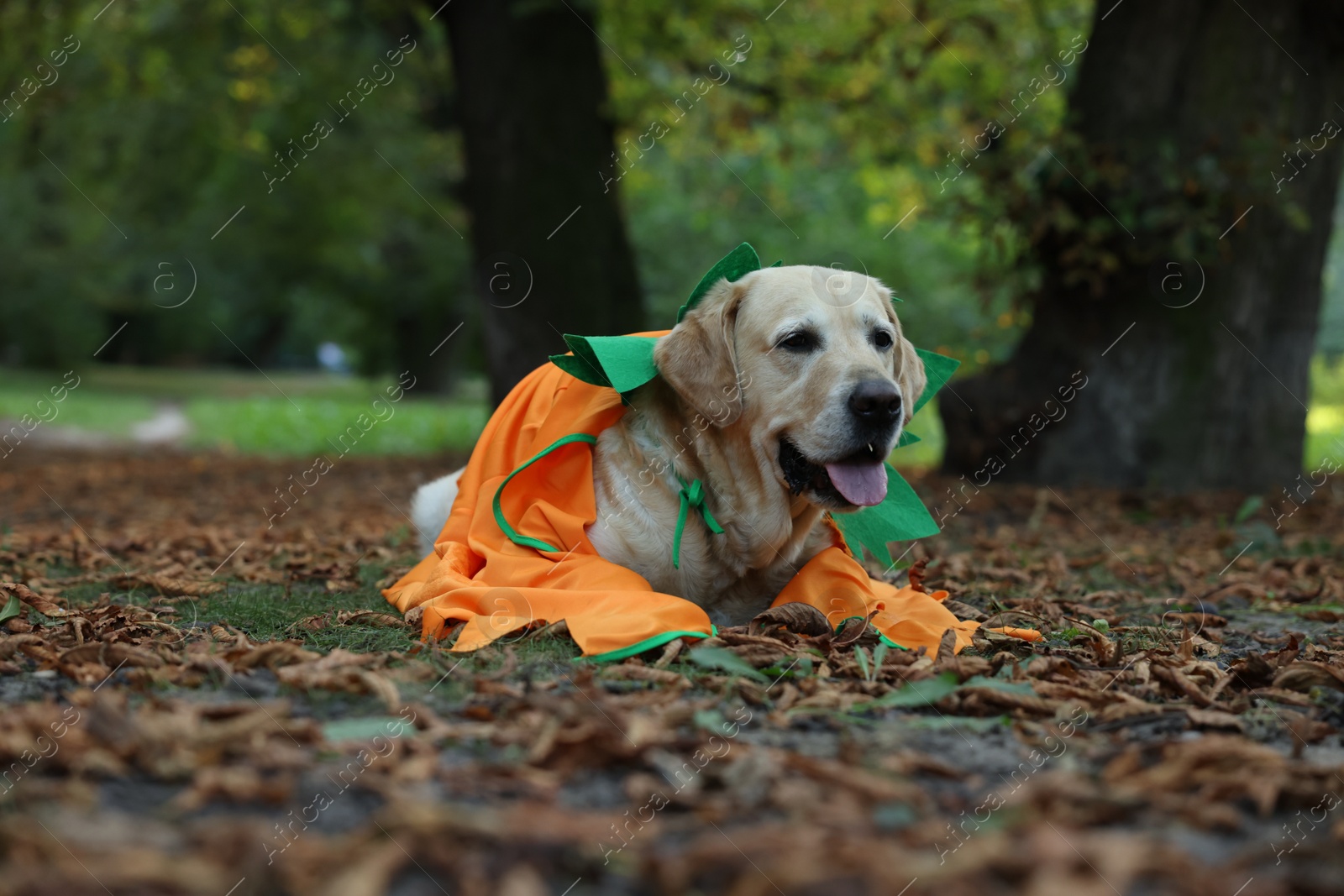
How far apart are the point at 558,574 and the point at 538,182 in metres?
6.61

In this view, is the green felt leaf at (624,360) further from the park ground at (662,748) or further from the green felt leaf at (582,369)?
the park ground at (662,748)

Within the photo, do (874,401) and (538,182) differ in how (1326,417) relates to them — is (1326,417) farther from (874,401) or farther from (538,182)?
(874,401)

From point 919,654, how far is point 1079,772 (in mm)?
1044

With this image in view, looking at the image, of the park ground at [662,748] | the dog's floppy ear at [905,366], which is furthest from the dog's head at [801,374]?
the park ground at [662,748]

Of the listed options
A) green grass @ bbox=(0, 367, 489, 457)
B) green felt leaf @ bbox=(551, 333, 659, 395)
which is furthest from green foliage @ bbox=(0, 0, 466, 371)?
green felt leaf @ bbox=(551, 333, 659, 395)

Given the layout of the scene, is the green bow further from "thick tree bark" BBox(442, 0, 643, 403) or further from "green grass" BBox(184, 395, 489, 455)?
"green grass" BBox(184, 395, 489, 455)

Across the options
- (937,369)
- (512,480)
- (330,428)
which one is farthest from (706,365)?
(330,428)

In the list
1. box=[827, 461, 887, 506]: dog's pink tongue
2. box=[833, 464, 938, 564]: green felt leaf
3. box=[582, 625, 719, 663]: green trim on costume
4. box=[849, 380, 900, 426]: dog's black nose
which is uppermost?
box=[849, 380, 900, 426]: dog's black nose

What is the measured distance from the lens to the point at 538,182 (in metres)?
9.71

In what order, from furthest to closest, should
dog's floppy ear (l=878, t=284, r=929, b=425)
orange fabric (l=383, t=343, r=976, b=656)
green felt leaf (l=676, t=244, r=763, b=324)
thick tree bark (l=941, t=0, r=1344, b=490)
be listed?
thick tree bark (l=941, t=0, r=1344, b=490) < dog's floppy ear (l=878, t=284, r=929, b=425) < green felt leaf (l=676, t=244, r=763, b=324) < orange fabric (l=383, t=343, r=976, b=656)

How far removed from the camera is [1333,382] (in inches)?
1184

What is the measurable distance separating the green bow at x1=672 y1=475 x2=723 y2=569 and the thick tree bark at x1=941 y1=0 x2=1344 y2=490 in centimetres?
491

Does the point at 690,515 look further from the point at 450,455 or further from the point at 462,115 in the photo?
the point at 450,455

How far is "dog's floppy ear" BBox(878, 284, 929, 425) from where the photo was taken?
164 inches
